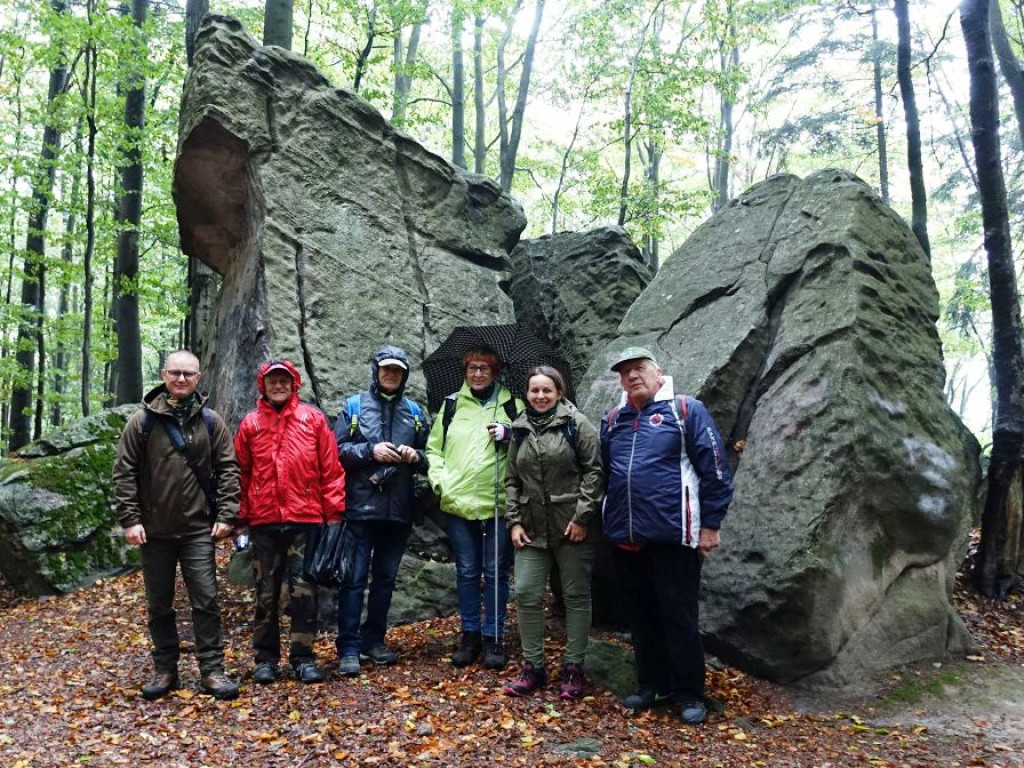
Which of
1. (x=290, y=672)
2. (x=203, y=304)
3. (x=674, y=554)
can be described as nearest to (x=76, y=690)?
(x=290, y=672)

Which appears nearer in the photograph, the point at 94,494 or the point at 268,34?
the point at 94,494

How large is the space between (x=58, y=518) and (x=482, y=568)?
569 cm

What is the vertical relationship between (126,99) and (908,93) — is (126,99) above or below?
above

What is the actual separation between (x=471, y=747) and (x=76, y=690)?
2.96 metres

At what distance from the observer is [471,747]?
13.4 ft

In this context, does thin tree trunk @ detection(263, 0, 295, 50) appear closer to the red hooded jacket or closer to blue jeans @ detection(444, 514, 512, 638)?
the red hooded jacket

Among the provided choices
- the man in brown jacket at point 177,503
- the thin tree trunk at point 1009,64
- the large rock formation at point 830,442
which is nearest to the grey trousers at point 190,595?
the man in brown jacket at point 177,503

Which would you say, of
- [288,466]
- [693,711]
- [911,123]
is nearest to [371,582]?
[288,466]

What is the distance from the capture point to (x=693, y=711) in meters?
4.50

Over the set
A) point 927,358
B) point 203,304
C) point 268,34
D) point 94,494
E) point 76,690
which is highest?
point 268,34

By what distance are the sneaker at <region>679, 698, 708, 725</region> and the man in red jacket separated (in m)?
2.44

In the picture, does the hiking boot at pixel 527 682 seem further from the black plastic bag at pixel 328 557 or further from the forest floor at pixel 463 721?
the black plastic bag at pixel 328 557

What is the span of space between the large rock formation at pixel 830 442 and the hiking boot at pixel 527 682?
4.42ft

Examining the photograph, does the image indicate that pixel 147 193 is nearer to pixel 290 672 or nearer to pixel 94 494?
pixel 94 494
